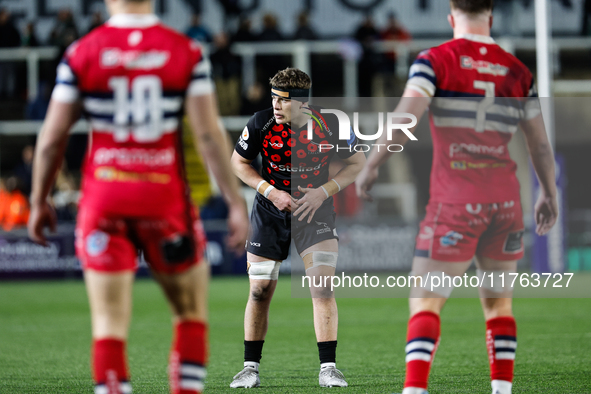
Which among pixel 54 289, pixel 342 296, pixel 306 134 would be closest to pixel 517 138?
pixel 342 296

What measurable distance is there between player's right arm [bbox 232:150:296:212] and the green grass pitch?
1.28m

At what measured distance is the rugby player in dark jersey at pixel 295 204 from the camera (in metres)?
5.86

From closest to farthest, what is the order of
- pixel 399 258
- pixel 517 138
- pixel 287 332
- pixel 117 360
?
pixel 117 360 → pixel 287 332 → pixel 399 258 → pixel 517 138

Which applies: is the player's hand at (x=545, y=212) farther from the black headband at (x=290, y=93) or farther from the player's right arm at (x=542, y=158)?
the black headband at (x=290, y=93)

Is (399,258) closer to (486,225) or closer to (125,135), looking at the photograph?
(486,225)

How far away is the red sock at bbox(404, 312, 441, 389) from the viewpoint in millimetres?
4164

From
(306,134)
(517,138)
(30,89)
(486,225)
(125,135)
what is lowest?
(486,225)

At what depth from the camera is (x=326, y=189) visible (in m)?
5.88

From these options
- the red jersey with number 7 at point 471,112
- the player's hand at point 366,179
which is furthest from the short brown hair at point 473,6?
the player's hand at point 366,179

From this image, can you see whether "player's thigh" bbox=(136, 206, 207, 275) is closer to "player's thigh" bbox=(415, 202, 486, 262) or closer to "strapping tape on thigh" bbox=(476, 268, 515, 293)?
"player's thigh" bbox=(415, 202, 486, 262)

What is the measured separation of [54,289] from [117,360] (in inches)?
508

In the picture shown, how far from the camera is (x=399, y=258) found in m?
16.9

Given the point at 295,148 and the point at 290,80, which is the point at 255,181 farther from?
the point at 290,80

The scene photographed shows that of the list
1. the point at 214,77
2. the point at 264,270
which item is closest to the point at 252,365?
the point at 264,270
